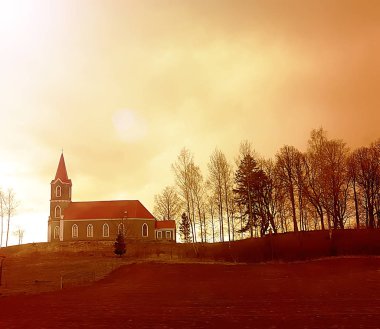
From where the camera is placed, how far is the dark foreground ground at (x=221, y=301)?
16.2 metres

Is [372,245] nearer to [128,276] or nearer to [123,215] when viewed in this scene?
[128,276]

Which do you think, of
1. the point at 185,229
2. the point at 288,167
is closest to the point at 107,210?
the point at 185,229

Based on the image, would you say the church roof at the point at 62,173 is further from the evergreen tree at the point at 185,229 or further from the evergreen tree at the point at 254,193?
the evergreen tree at the point at 254,193

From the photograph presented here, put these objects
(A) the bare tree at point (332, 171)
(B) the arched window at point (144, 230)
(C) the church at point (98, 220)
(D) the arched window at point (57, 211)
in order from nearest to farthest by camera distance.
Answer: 1. (A) the bare tree at point (332, 171)
2. (B) the arched window at point (144, 230)
3. (C) the church at point (98, 220)
4. (D) the arched window at point (57, 211)

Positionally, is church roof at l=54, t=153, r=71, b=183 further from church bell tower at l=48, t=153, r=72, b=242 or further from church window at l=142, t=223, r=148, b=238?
church window at l=142, t=223, r=148, b=238

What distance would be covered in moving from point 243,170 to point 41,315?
46352 millimetres

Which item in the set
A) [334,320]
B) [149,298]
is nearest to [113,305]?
[149,298]

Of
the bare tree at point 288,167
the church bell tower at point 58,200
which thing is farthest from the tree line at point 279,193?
the church bell tower at point 58,200

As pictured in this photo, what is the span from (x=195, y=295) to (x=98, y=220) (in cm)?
6119

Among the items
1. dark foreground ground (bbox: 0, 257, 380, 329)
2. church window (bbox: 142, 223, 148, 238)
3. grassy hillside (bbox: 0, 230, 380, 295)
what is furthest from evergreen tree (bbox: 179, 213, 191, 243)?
dark foreground ground (bbox: 0, 257, 380, 329)

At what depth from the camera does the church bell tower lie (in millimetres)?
84625

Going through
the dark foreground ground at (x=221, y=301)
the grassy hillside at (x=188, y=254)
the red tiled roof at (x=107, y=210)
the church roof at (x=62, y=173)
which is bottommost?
the dark foreground ground at (x=221, y=301)

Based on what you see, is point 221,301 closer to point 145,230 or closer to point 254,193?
point 254,193

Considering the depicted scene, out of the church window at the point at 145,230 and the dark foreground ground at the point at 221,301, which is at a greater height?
the church window at the point at 145,230
